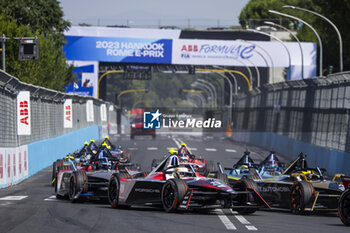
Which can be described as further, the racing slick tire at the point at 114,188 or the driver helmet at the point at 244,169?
the driver helmet at the point at 244,169

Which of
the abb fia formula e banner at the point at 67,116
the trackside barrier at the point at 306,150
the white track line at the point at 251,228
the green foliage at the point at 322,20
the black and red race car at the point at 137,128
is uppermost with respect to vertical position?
the green foliage at the point at 322,20

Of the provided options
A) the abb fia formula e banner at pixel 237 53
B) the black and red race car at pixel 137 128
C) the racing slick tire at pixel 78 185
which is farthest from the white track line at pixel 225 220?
the abb fia formula e banner at pixel 237 53

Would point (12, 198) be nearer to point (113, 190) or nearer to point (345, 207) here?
point (113, 190)

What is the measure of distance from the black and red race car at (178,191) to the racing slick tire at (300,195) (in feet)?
2.21

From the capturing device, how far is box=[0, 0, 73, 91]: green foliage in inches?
1998

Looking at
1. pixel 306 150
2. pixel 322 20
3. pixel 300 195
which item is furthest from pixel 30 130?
pixel 322 20

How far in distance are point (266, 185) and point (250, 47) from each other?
53335 millimetres

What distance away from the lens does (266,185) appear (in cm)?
1620

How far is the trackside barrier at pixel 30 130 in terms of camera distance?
78.5 ft

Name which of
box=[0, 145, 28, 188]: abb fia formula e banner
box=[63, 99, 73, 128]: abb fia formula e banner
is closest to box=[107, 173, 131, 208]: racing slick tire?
box=[0, 145, 28, 188]: abb fia formula e banner

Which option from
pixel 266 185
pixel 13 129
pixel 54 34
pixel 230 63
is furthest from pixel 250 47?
pixel 266 185

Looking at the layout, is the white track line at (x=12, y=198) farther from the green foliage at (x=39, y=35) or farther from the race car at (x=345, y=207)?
the green foliage at (x=39, y=35)

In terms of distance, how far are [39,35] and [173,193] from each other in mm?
41560

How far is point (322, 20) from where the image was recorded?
6506cm
